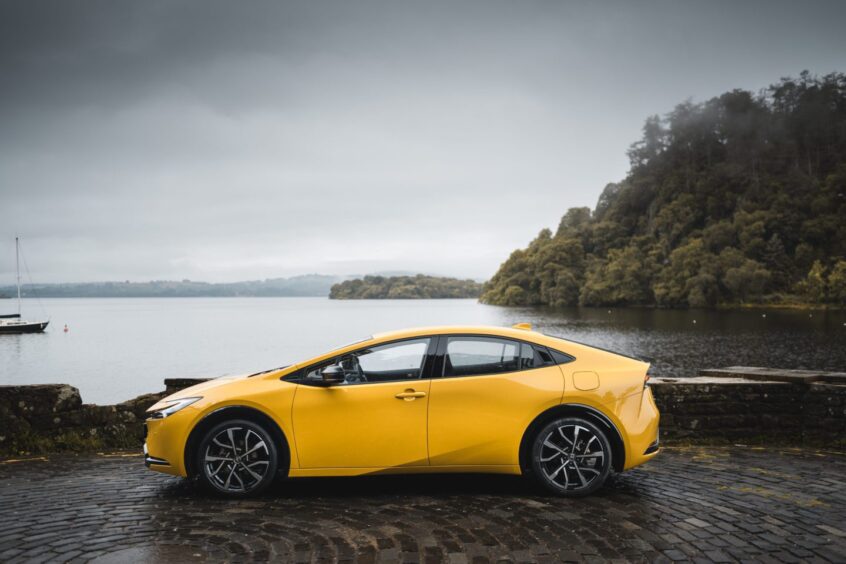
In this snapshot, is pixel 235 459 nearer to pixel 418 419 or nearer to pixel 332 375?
pixel 332 375

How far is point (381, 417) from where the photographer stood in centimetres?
491

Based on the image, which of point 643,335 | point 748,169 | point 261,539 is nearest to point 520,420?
point 261,539

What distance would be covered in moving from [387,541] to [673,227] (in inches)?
5019

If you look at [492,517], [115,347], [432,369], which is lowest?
[115,347]

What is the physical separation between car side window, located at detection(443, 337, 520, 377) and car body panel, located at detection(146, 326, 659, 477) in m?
0.08

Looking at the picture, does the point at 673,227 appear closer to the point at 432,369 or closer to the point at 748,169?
the point at 748,169

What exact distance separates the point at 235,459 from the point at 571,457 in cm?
291

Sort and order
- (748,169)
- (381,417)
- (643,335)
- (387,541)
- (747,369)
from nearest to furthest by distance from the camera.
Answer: (387,541) → (381,417) → (747,369) → (643,335) → (748,169)

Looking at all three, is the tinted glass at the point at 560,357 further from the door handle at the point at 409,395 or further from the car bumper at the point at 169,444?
the car bumper at the point at 169,444

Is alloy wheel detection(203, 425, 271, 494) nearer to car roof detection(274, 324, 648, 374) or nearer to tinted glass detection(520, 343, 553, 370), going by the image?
car roof detection(274, 324, 648, 374)

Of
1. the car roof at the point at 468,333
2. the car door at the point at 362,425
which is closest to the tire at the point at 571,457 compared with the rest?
the car roof at the point at 468,333

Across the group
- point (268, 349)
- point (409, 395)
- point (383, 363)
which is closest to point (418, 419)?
point (409, 395)

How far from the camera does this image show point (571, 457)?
491cm

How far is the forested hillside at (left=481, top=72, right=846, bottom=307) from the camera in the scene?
101688mm
